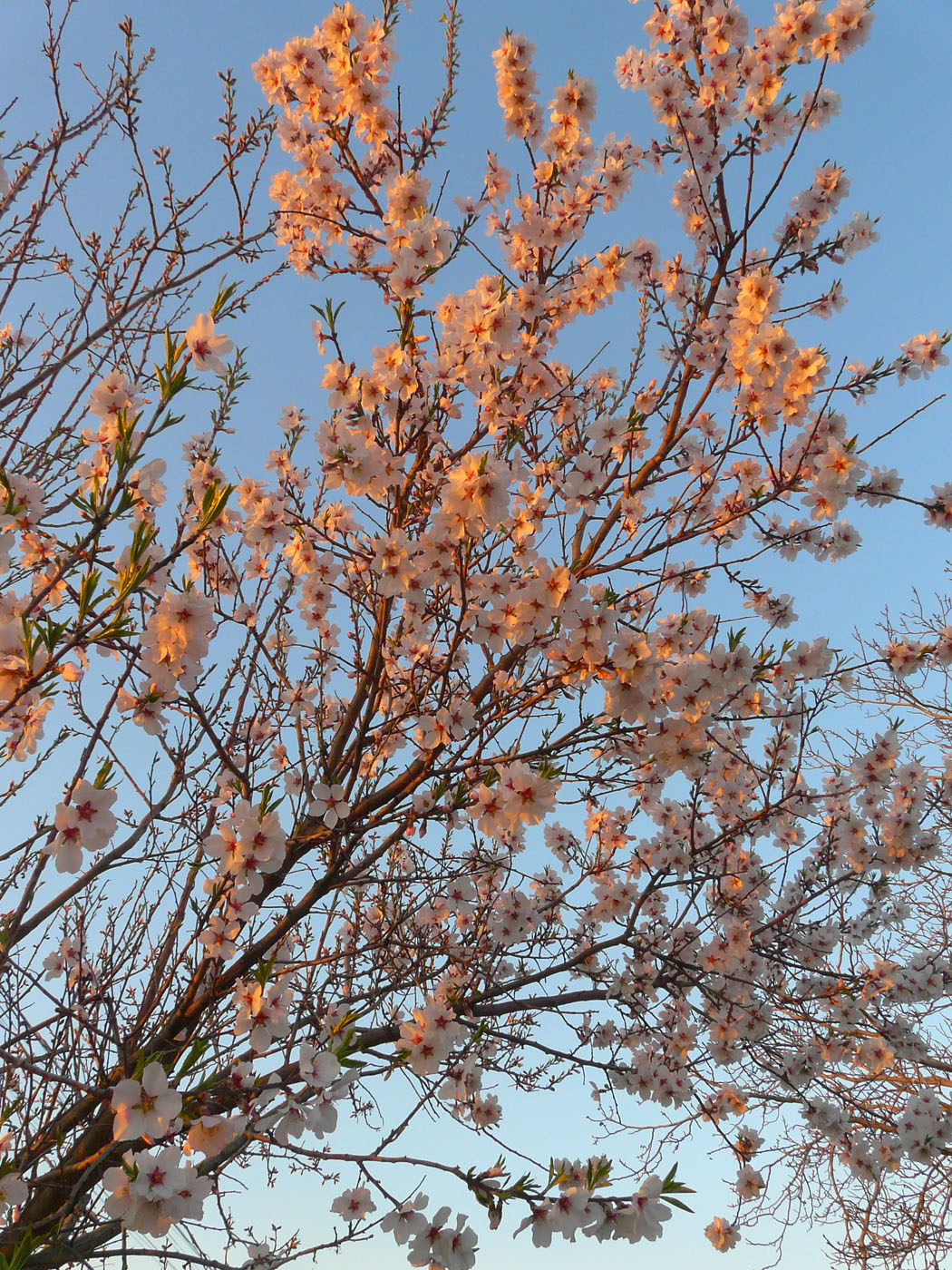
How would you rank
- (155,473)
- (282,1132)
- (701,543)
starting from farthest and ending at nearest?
1. (701,543)
2. (155,473)
3. (282,1132)

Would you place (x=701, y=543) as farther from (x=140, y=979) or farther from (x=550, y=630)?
(x=140, y=979)

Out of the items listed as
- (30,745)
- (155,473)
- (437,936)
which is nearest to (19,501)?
(155,473)

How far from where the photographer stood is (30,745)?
84.1 inches

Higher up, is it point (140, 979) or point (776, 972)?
point (776, 972)

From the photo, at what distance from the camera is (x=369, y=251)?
3.52 meters

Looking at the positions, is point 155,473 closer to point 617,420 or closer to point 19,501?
point 19,501

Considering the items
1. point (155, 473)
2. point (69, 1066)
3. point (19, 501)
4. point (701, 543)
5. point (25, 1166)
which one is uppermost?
point (701, 543)

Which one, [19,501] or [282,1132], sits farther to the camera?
[19,501]

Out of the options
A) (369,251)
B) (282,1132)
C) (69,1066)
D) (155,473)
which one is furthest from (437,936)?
(369,251)

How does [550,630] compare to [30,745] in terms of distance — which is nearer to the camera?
[30,745]

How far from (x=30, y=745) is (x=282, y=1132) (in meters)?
1.19

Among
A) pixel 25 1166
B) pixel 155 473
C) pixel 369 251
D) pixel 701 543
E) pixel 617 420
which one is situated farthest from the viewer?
pixel 701 543

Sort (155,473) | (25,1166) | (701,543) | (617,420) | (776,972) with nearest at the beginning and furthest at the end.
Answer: (155,473), (25,1166), (617,420), (701,543), (776,972)

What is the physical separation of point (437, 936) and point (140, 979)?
1.44 m
